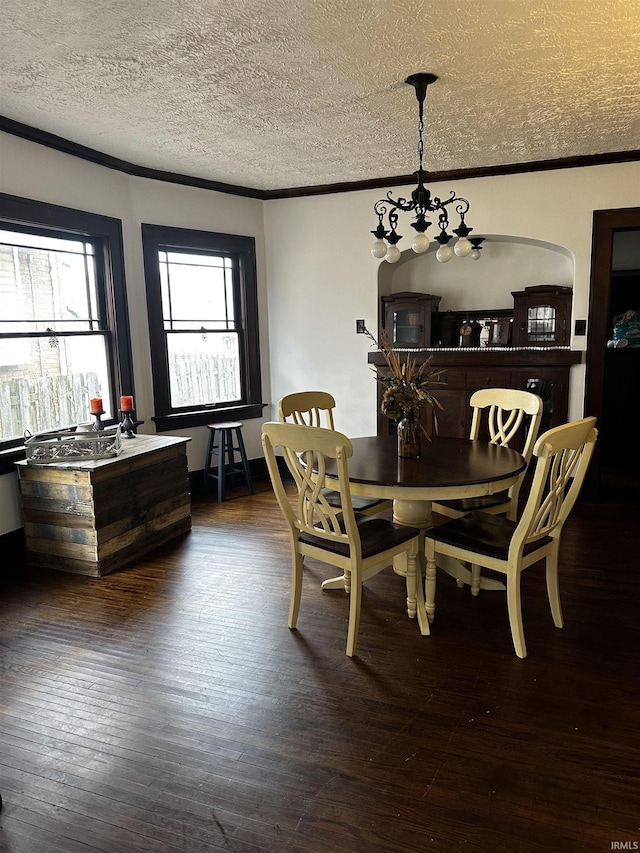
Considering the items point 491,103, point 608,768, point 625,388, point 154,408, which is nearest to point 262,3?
point 491,103

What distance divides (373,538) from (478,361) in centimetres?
272

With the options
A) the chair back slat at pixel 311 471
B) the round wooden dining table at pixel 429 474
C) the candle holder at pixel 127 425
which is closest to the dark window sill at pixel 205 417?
the candle holder at pixel 127 425

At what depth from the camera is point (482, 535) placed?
2.76 metres

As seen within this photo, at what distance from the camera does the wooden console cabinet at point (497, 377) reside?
479 centimetres

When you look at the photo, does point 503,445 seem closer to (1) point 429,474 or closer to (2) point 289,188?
(1) point 429,474

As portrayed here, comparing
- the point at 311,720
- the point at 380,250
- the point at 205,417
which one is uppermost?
the point at 380,250

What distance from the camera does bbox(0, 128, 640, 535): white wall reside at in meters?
4.32

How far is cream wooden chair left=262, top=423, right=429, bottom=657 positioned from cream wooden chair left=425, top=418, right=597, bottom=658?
150 mm

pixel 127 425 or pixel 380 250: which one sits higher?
pixel 380 250

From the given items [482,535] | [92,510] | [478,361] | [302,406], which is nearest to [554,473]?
[482,535]

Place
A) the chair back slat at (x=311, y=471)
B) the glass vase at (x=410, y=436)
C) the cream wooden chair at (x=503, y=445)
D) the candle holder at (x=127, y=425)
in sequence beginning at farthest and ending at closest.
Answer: the candle holder at (x=127, y=425) < the cream wooden chair at (x=503, y=445) < the glass vase at (x=410, y=436) < the chair back slat at (x=311, y=471)

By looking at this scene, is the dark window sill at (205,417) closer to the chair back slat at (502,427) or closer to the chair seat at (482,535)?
the chair back slat at (502,427)

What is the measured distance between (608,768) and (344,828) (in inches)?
34.9

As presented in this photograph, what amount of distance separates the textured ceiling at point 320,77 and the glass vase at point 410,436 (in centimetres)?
170
